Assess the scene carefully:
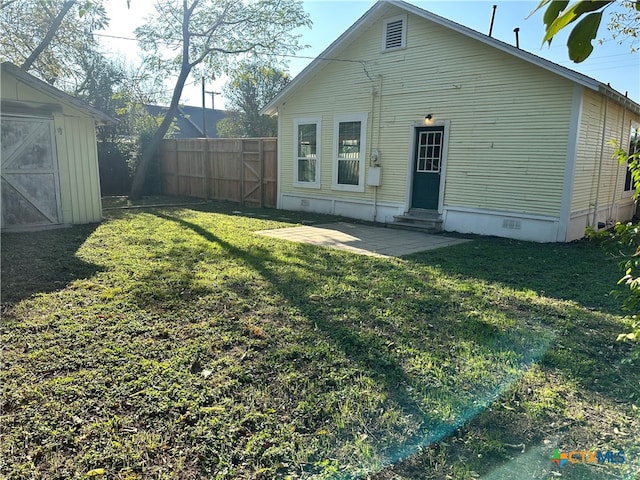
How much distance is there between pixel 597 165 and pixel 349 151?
5.68 metres

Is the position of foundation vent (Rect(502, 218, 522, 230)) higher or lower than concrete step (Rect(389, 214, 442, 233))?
higher

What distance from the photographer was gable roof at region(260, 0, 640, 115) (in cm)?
740

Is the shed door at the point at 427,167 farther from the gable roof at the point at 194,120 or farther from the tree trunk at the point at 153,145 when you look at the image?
the gable roof at the point at 194,120

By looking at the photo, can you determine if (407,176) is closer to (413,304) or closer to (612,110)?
(612,110)

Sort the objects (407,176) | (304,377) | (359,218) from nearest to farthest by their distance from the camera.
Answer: (304,377)
(407,176)
(359,218)

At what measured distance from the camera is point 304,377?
2959 mm

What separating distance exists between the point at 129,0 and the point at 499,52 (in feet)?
24.7

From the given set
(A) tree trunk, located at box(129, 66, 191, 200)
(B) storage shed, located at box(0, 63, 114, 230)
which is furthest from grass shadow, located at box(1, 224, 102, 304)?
(A) tree trunk, located at box(129, 66, 191, 200)

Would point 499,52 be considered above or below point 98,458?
above

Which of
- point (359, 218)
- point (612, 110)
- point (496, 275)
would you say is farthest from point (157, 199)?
point (612, 110)

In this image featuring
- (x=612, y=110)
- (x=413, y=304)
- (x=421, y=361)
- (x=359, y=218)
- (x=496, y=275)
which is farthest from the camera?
(x=359, y=218)

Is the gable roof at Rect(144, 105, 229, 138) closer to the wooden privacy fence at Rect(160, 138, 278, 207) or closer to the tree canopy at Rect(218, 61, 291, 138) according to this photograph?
the tree canopy at Rect(218, 61, 291, 138)

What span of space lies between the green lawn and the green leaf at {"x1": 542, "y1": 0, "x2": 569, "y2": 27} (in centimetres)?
202

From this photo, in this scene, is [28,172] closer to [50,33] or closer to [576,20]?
[50,33]
